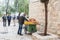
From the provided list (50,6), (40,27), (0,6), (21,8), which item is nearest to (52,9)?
(50,6)

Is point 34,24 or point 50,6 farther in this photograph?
point 34,24

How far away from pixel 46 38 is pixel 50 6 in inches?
125

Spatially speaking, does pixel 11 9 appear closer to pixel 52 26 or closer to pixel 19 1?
pixel 19 1

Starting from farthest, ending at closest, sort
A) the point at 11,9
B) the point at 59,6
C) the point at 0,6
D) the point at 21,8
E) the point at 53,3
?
the point at 0,6
the point at 11,9
the point at 21,8
the point at 53,3
the point at 59,6

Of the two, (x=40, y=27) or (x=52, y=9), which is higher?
(x=52, y=9)

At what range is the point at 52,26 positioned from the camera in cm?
916

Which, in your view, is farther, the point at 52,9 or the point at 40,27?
the point at 40,27

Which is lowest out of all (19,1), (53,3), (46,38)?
(46,38)

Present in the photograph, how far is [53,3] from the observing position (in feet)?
29.4

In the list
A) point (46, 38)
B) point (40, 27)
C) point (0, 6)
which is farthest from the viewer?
point (0, 6)

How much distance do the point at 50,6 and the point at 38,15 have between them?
254 cm

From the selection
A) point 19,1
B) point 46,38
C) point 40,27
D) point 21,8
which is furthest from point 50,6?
point 19,1

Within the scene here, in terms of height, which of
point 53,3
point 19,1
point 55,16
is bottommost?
point 55,16

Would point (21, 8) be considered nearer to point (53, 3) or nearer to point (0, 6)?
point (0, 6)
